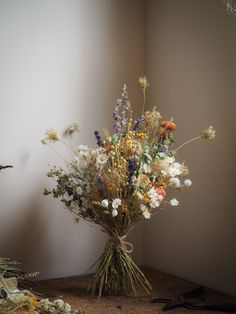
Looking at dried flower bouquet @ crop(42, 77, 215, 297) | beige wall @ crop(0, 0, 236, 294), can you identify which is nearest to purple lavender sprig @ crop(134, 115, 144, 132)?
dried flower bouquet @ crop(42, 77, 215, 297)

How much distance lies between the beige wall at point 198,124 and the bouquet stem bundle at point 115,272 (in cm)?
42

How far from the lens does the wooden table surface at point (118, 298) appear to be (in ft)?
6.15

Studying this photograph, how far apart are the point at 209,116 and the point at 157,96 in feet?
1.60

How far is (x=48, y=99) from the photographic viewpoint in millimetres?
2371

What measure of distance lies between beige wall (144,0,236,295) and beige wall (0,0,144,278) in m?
0.30

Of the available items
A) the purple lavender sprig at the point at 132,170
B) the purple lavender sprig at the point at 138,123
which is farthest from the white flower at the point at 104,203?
the purple lavender sprig at the point at 138,123

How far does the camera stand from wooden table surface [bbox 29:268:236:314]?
1876 mm

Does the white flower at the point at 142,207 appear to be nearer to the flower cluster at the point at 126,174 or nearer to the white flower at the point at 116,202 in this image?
the flower cluster at the point at 126,174

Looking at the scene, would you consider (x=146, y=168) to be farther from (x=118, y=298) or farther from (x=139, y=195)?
(x=118, y=298)

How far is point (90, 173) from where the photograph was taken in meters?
2.00

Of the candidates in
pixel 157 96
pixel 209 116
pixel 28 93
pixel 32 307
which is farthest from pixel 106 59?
pixel 32 307

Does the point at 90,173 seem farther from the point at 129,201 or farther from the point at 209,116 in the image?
the point at 209,116

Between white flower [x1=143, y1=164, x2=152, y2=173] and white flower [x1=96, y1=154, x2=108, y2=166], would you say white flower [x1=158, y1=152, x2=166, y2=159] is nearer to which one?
white flower [x1=143, y1=164, x2=152, y2=173]

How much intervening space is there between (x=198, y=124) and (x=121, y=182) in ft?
2.18
